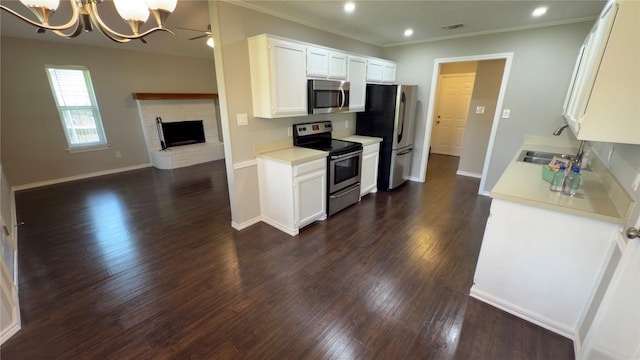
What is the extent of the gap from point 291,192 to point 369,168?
161 cm

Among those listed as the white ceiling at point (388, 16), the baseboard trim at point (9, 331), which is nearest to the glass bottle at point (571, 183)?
the white ceiling at point (388, 16)

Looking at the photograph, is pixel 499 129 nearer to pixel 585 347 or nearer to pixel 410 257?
pixel 410 257

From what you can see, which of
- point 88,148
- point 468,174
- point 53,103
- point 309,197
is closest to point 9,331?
point 309,197

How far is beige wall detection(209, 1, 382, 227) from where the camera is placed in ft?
8.34

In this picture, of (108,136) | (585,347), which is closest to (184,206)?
(108,136)

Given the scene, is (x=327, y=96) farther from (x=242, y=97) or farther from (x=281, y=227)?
(x=281, y=227)

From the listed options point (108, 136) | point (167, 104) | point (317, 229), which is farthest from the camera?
point (167, 104)

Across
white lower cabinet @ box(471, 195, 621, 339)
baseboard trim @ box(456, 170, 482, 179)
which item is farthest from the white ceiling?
baseboard trim @ box(456, 170, 482, 179)

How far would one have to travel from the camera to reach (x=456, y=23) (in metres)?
3.33

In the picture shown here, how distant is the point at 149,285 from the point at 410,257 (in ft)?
7.84

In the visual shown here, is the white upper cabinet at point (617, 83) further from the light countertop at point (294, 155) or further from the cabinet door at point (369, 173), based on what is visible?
the cabinet door at point (369, 173)

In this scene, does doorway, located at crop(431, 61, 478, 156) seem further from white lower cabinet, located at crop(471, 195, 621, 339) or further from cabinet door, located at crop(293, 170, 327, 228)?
white lower cabinet, located at crop(471, 195, 621, 339)

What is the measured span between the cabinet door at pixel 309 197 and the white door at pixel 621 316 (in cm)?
237

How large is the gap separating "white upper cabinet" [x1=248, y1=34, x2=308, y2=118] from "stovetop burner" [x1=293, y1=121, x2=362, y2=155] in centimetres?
48
